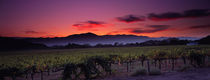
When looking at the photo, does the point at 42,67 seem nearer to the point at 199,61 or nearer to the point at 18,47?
the point at 199,61

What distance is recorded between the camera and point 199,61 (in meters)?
Result: 15.7

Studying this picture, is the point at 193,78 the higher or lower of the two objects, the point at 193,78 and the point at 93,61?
the lower

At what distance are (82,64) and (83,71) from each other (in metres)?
0.51

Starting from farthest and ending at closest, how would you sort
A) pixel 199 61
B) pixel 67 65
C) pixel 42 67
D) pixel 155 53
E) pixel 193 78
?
pixel 155 53 → pixel 42 67 → pixel 199 61 → pixel 67 65 → pixel 193 78

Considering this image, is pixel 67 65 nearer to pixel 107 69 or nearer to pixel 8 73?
pixel 107 69

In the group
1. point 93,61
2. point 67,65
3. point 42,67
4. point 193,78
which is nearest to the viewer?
point 193,78

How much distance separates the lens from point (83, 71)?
11.7m

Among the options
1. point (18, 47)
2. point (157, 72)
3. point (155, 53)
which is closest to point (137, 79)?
point (157, 72)

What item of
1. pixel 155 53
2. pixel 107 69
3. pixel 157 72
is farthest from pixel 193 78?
pixel 155 53

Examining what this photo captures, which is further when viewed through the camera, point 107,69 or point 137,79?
point 107,69

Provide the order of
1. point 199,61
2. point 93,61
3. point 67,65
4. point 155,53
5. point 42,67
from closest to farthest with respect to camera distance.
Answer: point 67,65
point 93,61
point 199,61
point 42,67
point 155,53

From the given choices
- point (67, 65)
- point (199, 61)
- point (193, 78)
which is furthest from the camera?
point (199, 61)

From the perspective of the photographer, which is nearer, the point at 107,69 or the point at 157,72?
the point at 157,72

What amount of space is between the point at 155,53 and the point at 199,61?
5857 millimetres
